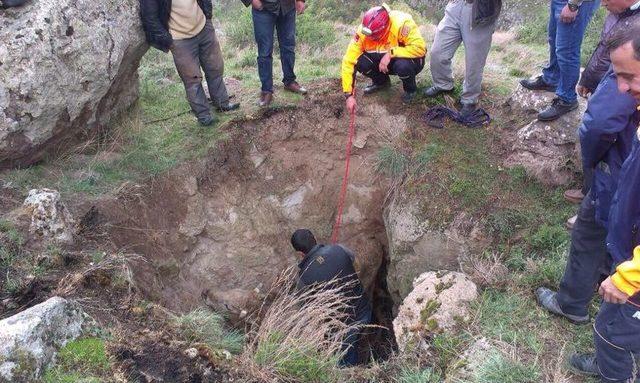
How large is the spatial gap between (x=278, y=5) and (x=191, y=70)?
45.9 inches

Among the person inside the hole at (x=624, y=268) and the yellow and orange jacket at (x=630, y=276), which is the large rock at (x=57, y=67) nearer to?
the person inside the hole at (x=624, y=268)

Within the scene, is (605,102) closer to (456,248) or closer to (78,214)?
(456,248)

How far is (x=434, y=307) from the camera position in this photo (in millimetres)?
3900

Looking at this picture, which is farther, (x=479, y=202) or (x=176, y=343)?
(x=479, y=202)

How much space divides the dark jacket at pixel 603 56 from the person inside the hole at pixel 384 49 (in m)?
1.80

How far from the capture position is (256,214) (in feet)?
18.7

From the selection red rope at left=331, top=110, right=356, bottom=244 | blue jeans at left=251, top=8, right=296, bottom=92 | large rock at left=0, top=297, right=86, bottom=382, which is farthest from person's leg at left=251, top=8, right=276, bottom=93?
large rock at left=0, top=297, right=86, bottom=382

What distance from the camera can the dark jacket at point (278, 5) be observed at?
17.2 feet

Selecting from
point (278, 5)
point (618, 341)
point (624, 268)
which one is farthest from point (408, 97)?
point (624, 268)

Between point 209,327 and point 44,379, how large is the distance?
3.63 feet

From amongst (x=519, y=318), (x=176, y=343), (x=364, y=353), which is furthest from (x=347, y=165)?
(x=176, y=343)

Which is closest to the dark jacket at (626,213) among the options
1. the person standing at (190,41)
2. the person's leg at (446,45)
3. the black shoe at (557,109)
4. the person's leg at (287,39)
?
the black shoe at (557,109)

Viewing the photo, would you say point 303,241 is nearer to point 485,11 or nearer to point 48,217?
point 48,217

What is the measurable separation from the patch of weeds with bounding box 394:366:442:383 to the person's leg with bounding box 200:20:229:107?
12.7 ft
